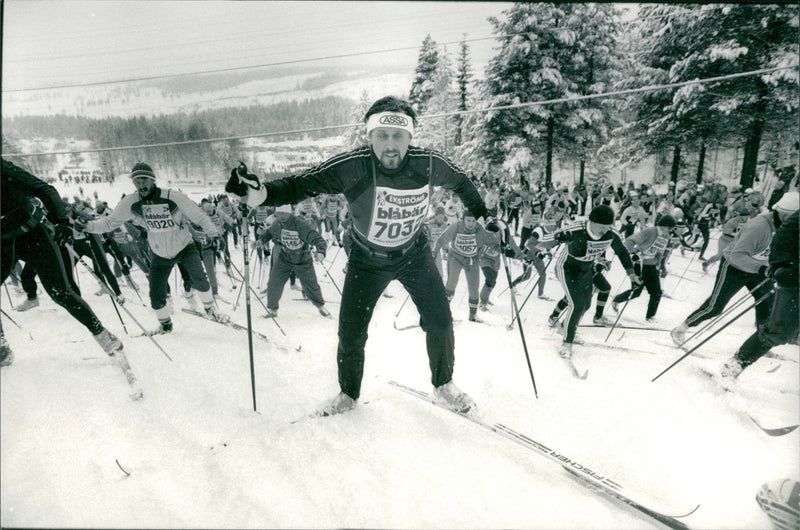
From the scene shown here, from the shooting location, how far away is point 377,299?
2145 mm

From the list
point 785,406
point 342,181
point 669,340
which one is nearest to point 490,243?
point 669,340

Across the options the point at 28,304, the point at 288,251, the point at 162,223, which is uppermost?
the point at 162,223

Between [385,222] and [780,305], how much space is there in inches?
115

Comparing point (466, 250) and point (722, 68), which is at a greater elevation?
point (722, 68)

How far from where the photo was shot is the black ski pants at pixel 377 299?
2.12m

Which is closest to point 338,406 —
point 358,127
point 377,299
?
point 377,299

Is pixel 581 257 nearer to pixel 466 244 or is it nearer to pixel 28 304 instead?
pixel 466 244

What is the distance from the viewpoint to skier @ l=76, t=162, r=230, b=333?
2666 millimetres

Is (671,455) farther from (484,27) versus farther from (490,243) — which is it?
(490,243)

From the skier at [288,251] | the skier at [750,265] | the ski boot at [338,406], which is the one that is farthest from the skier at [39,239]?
the skier at [750,265]

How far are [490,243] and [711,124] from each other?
113 inches

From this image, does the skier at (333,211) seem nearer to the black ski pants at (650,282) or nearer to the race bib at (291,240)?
the race bib at (291,240)

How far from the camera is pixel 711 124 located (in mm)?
3570

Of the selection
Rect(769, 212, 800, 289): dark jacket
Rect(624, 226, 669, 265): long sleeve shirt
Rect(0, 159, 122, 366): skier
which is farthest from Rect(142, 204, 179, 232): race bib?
Rect(624, 226, 669, 265): long sleeve shirt
